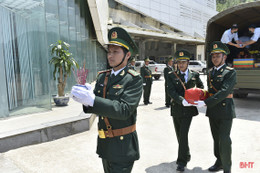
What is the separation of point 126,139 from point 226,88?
69.8 inches

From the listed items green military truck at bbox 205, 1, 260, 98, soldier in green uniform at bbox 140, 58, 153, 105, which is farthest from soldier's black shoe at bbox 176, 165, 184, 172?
soldier in green uniform at bbox 140, 58, 153, 105

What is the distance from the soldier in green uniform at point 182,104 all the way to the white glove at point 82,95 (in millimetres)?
1886

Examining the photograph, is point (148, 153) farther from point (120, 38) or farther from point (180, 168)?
point (120, 38)

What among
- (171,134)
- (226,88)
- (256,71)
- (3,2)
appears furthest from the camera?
(256,71)

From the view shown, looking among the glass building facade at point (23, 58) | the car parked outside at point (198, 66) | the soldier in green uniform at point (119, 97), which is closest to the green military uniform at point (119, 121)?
the soldier in green uniform at point (119, 97)

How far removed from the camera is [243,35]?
28.4 ft

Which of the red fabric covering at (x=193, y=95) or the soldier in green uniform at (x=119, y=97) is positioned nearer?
the soldier in green uniform at (x=119, y=97)

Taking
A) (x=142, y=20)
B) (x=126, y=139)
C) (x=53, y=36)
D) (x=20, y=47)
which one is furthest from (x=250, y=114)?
(x=142, y=20)

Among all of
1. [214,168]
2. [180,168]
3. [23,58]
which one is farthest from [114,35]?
[23,58]

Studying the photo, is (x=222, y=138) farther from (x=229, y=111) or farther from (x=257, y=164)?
(x=257, y=164)

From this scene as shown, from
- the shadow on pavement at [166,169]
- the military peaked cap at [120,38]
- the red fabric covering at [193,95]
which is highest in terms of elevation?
the military peaked cap at [120,38]

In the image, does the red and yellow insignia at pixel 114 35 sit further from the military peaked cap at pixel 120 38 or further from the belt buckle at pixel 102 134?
the belt buckle at pixel 102 134

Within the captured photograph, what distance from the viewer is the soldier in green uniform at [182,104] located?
3.27 m

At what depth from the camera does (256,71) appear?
7.17 m
